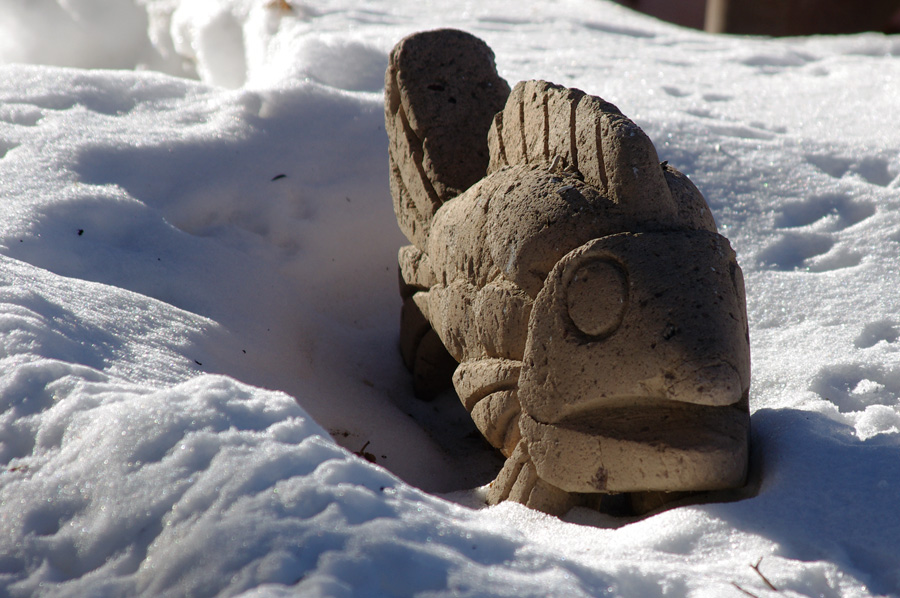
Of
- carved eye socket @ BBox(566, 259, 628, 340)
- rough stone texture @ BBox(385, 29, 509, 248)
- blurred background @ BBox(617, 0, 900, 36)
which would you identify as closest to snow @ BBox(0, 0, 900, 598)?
carved eye socket @ BBox(566, 259, 628, 340)

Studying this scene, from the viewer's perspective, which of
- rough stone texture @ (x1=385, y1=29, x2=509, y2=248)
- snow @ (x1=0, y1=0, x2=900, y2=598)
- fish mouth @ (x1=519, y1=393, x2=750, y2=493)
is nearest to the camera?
snow @ (x1=0, y1=0, x2=900, y2=598)

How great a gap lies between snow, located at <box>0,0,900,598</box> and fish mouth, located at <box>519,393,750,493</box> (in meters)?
0.08

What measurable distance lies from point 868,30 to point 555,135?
638 centimetres

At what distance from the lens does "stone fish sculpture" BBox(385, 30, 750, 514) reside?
1791 millimetres

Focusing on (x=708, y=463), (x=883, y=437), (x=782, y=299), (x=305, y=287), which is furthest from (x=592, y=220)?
(x=305, y=287)

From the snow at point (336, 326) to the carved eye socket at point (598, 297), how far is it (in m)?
0.45

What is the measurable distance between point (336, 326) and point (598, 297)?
4.78 ft

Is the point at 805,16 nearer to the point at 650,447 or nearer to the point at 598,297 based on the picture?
the point at 598,297

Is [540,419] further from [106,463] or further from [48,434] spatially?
[48,434]

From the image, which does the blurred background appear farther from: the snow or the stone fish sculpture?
the stone fish sculpture

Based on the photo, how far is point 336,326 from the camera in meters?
3.06

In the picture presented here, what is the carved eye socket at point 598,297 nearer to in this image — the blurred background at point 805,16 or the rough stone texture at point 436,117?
the rough stone texture at point 436,117

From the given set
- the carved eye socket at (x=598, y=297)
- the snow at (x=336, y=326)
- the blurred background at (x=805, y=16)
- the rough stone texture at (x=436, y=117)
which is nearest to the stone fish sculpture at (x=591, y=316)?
the carved eye socket at (x=598, y=297)

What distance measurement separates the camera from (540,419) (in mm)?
1937
